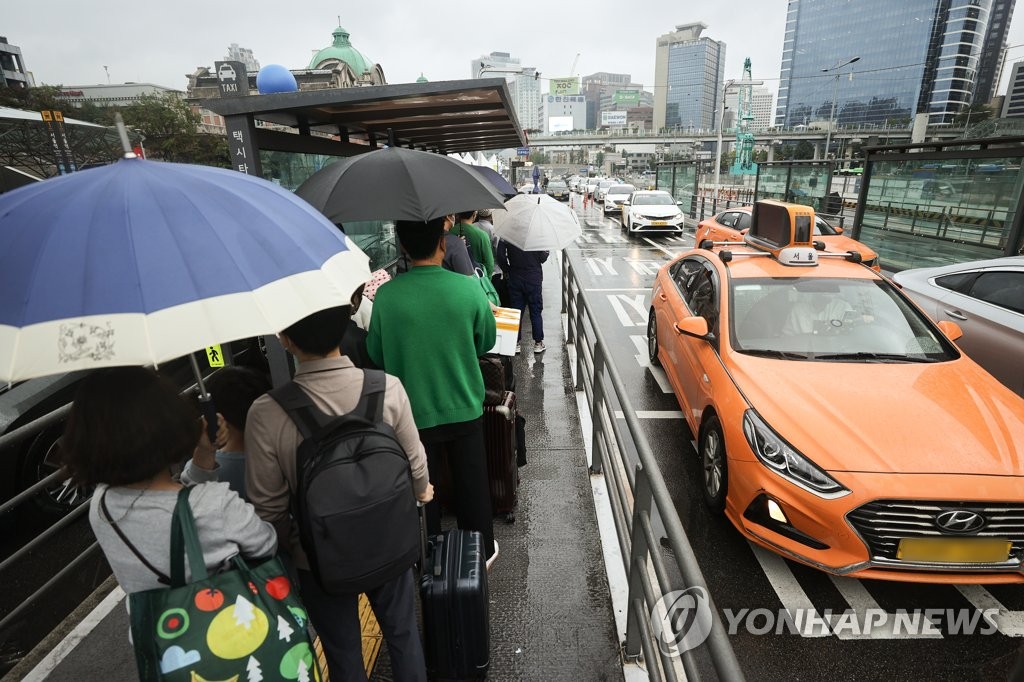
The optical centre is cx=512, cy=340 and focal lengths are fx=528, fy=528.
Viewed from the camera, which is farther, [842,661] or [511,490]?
[511,490]

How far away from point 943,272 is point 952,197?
4418 millimetres

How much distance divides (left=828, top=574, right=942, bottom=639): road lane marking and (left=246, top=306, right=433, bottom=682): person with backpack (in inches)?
92.7

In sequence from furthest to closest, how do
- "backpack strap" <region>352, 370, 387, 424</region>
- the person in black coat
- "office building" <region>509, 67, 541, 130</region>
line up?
1. "office building" <region>509, 67, 541, 130</region>
2. the person in black coat
3. "backpack strap" <region>352, 370, 387, 424</region>

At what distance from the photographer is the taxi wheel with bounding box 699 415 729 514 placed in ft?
11.0

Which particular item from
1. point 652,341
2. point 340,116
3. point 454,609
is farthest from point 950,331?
point 340,116

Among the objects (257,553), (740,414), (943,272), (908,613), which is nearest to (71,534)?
(257,553)

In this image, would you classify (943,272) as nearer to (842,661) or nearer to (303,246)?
(842,661)

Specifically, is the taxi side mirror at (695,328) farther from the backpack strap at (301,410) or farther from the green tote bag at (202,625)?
the green tote bag at (202,625)

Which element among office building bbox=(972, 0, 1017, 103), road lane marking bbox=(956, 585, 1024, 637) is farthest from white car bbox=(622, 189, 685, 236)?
office building bbox=(972, 0, 1017, 103)

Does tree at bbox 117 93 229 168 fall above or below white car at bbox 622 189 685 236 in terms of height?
above

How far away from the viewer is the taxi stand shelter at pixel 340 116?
298cm

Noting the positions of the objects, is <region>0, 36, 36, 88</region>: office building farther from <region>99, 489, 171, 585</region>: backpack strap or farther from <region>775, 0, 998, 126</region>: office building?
<region>775, 0, 998, 126</region>: office building

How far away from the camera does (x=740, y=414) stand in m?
3.24

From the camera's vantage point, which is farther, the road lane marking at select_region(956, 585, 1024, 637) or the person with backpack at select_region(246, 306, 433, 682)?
the road lane marking at select_region(956, 585, 1024, 637)
